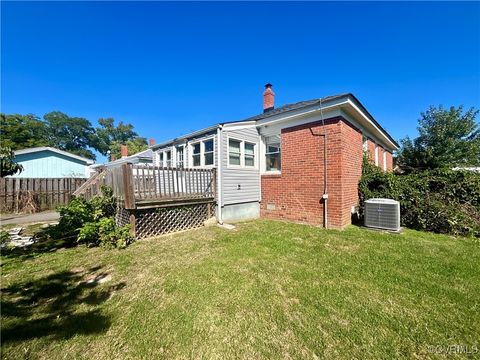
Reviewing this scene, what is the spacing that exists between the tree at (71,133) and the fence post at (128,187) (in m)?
51.9

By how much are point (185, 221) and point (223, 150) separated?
112 inches

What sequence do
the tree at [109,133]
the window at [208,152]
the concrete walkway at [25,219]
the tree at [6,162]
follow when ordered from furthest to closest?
the tree at [109,133], the concrete walkway at [25,219], the window at [208,152], the tree at [6,162]

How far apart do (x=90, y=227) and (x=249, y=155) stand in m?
5.77

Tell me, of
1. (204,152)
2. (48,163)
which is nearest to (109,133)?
(48,163)

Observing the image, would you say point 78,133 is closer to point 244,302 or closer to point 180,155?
point 180,155

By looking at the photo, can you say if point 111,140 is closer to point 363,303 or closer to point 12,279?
point 12,279

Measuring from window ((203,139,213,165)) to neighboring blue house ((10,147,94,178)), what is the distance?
16.8m

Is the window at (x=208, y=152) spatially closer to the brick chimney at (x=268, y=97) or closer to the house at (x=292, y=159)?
the house at (x=292, y=159)

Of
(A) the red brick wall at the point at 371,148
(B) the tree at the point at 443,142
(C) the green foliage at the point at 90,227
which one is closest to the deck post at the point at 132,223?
(C) the green foliage at the point at 90,227

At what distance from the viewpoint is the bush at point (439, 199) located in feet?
18.8

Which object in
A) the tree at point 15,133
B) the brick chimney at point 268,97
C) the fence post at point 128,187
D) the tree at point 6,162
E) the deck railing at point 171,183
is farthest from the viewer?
the tree at point 15,133

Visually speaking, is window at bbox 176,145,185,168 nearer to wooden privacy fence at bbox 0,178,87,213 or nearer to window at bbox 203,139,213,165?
window at bbox 203,139,213,165

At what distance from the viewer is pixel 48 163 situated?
55.5 ft

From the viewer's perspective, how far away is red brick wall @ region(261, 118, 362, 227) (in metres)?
6.27
